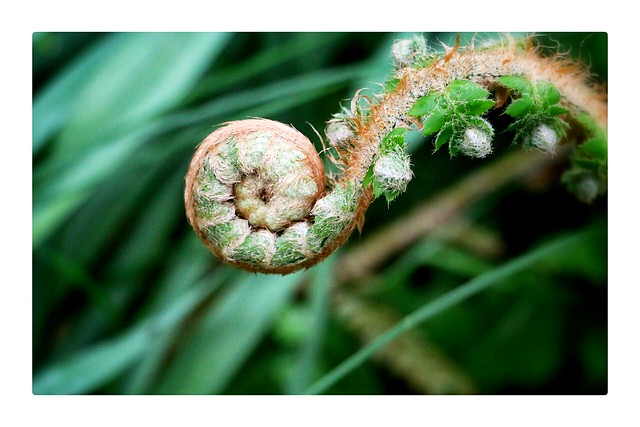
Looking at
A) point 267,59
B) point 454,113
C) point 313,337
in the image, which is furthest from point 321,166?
point 267,59

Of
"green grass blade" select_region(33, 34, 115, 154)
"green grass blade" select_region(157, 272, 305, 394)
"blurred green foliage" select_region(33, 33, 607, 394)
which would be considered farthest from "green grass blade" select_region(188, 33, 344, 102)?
"green grass blade" select_region(157, 272, 305, 394)

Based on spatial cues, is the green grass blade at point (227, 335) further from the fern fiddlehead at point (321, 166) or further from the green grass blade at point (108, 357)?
the fern fiddlehead at point (321, 166)

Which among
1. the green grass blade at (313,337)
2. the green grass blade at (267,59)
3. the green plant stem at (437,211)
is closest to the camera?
the green grass blade at (313,337)

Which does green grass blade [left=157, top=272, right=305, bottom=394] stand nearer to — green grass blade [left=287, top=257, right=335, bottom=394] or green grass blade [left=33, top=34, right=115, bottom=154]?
green grass blade [left=287, top=257, right=335, bottom=394]

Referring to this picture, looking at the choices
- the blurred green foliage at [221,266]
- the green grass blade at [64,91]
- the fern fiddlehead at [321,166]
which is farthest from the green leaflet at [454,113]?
the green grass blade at [64,91]

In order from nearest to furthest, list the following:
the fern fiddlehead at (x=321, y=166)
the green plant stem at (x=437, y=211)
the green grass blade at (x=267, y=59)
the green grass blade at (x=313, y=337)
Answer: the fern fiddlehead at (x=321, y=166) < the green grass blade at (x=313, y=337) < the green grass blade at (x=267, y=59) < the green plant stem at (x=437, y=211)

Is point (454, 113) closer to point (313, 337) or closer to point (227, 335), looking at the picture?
point (313, 337)
